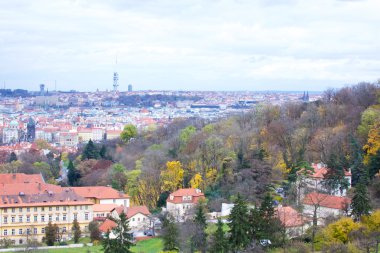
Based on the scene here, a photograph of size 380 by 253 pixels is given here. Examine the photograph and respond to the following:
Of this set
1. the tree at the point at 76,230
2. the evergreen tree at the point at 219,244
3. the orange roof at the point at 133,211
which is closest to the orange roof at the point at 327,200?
the evergreen tree at the point at 219,244

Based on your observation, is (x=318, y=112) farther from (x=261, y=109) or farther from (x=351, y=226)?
(x=351, y=226)

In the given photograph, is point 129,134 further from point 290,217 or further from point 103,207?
point 290,217

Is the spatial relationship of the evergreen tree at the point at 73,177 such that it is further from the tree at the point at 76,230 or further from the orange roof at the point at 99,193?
the tree at the point at 76,230

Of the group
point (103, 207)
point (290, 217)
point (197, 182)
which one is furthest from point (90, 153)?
point (290, 217)

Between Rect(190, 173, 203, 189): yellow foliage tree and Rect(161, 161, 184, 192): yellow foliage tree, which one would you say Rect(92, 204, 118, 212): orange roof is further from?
Rect(190, 173, 203, 189): yellow foliage tree

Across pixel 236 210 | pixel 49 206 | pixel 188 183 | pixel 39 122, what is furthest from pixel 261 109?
pixel 39 122
